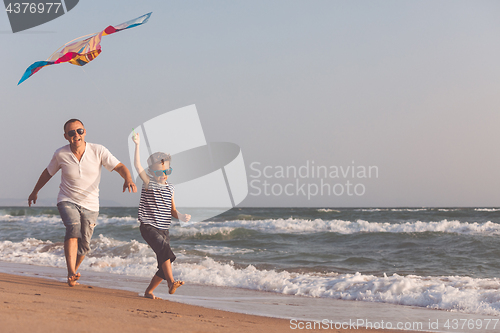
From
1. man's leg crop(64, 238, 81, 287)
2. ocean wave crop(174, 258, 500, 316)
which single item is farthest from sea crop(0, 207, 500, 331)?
man's leg crop(64, 238, 81, 287)

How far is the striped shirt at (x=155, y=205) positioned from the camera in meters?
3.50

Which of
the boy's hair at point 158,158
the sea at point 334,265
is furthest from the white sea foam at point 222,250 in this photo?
the boy's hair at point 158,158

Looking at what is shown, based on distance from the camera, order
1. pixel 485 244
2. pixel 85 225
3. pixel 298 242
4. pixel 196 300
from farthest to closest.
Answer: pixel 298 242, pixel 485 244, pixel 196 300, pixel 85 225

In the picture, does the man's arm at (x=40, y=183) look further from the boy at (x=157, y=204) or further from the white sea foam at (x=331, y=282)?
the white sea foam at (x=331, y=282)

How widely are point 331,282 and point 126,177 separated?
3.56 metres

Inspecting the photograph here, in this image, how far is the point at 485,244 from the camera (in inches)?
408

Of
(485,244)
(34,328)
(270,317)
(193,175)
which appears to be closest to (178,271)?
(193,175)

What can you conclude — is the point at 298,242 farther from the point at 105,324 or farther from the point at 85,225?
the point at 105,324

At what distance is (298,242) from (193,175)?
6.67 m

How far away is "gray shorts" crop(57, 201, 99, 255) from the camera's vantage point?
12.5ft

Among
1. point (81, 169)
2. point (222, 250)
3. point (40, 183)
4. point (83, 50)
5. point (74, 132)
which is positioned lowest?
point (222, 250)

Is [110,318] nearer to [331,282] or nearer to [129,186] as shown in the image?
[129,186]

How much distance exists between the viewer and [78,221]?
12.8 ft

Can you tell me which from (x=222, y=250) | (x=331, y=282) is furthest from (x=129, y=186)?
(x=222, y=250)
